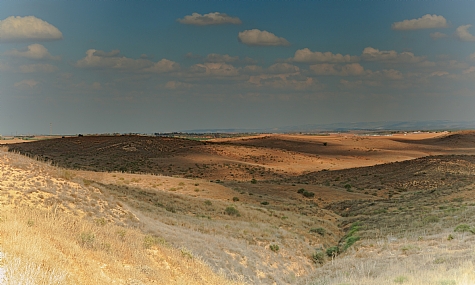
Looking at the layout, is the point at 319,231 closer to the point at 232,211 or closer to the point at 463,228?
the point at 232,211

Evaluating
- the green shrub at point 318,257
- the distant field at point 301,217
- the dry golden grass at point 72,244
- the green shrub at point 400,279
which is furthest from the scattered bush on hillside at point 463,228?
the dry golden grass at point 72,244

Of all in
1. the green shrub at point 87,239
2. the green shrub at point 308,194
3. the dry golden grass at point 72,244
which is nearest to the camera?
the dry golden grass at point 72,244

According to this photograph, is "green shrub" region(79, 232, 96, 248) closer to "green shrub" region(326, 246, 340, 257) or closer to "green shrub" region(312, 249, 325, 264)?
"green shrub" region(312, 249, 325, 264)

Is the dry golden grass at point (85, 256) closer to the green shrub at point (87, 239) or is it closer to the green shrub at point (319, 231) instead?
the green shrub at point (87, 239)

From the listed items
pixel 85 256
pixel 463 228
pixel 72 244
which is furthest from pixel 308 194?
pixel 85 256

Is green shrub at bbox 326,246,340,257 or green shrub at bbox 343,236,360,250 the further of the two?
green shrub at bbox 343,236,360,250

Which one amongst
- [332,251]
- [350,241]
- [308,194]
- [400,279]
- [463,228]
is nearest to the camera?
[400,279]

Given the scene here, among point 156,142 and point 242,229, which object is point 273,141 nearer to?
point 156,142

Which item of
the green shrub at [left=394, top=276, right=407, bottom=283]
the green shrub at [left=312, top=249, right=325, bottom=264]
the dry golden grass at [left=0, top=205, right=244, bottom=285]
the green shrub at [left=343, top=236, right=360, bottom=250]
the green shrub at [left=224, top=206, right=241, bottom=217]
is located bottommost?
the green shrub at [left=312, top=249, right=325, bottom=264]

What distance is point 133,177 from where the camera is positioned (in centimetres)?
3725

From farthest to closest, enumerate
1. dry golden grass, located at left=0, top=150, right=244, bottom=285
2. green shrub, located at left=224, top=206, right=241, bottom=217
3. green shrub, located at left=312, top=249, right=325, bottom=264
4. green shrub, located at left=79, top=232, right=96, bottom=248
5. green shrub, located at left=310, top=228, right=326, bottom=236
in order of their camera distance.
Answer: green shrub, located at left=224, top=206, right=241, bottom=217
green shrub, located at left=310, top=228, right=326, bottom=236
green shrub, located at left=312, top=249, right=325, bottom=264
green shrub, located at left=79, top=232, right=96, bottom=248
dry golden grass, located at left=0, top=150, right=244, bottom=285

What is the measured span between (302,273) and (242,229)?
462cm

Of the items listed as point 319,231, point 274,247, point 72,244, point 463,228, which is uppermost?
point 72,244

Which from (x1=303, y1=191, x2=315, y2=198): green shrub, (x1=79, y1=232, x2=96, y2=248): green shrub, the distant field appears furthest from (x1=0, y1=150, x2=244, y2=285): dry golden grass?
(x1=303, y1=191, x2=315, y2=198): green shrub
